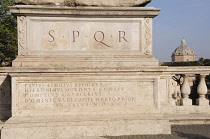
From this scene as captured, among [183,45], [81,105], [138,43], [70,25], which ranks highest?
[183,45]

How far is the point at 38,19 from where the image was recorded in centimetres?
553

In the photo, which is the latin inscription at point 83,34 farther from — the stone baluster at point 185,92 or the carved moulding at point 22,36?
the stone baluster at point 185,92

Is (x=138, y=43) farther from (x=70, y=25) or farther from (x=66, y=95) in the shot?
(x=66, y=95)

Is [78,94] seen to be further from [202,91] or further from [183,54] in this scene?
[183,54]

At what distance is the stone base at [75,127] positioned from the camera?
4953 millimetres

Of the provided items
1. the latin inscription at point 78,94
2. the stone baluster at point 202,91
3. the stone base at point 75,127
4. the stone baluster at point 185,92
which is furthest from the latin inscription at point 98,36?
the stone baluster at point 202,91

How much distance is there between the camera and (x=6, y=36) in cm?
2038

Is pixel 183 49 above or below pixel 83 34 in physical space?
above

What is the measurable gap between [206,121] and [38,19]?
16.8ft

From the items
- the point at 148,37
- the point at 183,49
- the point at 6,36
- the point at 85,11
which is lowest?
the point at 148,37

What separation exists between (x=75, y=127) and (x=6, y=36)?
17939mm

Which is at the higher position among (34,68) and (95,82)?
(34,68)

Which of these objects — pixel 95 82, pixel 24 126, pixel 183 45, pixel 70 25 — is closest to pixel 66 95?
pixel 95 82

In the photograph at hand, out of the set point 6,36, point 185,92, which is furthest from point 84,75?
point 6,36
